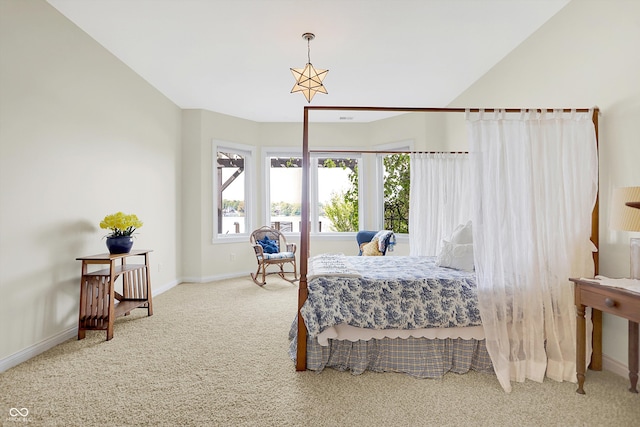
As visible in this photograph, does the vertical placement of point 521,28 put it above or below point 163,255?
above

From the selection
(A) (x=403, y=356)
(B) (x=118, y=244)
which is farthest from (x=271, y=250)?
(A) (x=403, y=356)

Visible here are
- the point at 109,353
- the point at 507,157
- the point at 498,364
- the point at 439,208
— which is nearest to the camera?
the point at 498,364

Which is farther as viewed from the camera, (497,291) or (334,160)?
(334,160)

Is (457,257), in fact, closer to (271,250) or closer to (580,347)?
(580,347)

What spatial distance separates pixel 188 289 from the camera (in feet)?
16.9

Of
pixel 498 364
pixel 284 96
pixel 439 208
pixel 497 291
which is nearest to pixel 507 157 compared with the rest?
pixel 497 291

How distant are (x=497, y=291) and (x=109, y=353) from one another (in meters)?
3.07

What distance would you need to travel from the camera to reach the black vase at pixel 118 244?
3426 mm

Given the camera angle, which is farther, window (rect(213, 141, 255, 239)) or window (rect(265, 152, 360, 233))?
window (rect(265, 152, 360, 233))

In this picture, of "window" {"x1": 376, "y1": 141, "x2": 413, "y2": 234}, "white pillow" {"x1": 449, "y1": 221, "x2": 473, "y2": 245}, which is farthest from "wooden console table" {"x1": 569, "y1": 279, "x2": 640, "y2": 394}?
"window" {"x1": 376, "y1": 141, "x2": 413, "y2": 234}

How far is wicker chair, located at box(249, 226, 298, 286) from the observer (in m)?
5.42

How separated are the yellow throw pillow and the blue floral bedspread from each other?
2274 millimetres

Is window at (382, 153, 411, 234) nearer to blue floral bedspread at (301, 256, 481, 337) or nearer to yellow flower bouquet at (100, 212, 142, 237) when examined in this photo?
blue floral bedspread at (301, 256, 481, 337)

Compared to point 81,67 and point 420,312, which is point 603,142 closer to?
point 420,312
